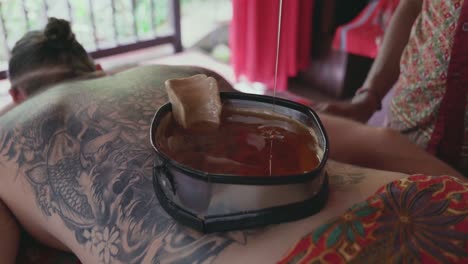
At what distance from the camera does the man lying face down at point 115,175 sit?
66cm

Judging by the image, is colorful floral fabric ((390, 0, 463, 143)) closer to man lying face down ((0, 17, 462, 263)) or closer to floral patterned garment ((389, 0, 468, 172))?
floral patterned garment ((389, 0, 468, 172))

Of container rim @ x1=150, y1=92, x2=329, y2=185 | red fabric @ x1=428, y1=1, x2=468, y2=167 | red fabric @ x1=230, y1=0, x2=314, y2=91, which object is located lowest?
red fabric @ x1=230, y1=0, x2=314, y2=91

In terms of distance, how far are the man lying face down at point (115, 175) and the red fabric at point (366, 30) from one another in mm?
1896

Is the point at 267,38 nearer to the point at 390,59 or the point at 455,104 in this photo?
the point at 390,59

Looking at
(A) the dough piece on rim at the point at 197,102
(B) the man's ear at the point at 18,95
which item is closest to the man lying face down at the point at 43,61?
(B) the man's ear at the point at 18,95

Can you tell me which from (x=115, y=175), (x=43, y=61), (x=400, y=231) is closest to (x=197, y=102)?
(x=115, y=175)

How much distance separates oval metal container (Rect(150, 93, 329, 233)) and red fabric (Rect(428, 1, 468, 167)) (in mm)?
747

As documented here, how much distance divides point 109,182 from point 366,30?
8.45ft

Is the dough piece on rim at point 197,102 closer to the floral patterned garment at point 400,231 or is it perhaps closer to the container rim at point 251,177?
the container rim at point 251,177

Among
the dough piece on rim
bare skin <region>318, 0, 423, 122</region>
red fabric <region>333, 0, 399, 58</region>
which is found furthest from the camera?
red fabric <region>333, 0, 399, 58</region>

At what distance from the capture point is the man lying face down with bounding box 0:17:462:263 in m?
0.66

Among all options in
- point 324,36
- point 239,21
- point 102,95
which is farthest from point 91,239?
point 324,36

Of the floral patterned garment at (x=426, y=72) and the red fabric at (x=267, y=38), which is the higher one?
the floral patterned garment at (x=426, y=72)

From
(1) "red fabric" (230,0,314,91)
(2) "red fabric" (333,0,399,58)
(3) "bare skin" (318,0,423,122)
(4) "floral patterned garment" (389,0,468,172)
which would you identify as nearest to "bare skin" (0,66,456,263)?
(4) "floral patterned garment" (389,0,468,172)
